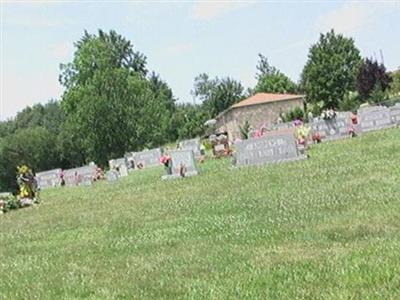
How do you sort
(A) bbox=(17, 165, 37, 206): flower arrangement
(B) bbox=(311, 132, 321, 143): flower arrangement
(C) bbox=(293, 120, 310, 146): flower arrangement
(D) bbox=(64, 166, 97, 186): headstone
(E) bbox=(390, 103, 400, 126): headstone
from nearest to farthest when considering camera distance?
(A) bbox=(17, 165, 37, 206): flower arrangement
(C) bbox=(293, 120, 310, 146): flower arrangement
(B) bbox=(311, 132, 321, 143): flower arrangement
(E) bbox=(390, 103, 400, 126): headstone
(D) bbox=(64, 166, 97, 186): headstone

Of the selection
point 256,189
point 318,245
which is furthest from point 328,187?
point 318,245

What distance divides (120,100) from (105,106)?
2.62 m

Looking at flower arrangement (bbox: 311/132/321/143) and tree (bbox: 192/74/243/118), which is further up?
tree (bbox: 192/74/243/118)

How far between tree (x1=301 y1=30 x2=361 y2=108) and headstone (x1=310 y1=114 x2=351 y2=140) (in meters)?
50.9

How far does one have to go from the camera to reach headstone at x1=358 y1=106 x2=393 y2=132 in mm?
40531

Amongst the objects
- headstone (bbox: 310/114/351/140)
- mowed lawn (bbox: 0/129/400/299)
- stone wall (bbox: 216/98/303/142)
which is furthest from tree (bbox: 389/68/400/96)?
mowed lawn (bbox: 0/129/400/299)

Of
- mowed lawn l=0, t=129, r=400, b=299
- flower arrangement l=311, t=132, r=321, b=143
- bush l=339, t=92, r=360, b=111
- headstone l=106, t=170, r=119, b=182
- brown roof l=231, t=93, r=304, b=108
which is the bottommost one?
mowed lawn l=0, t=129, r=400, b=299

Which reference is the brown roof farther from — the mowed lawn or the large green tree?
the mowed lawn

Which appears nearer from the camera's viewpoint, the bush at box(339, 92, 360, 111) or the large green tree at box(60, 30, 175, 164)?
the bush at box(339, 92, 360, 111)

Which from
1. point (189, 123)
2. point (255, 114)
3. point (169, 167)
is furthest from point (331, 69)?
point (169, 167)

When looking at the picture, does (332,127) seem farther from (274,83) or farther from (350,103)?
(274,83)

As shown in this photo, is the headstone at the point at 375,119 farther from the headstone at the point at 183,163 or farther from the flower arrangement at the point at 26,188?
the flower arrangement at the point at 26,188

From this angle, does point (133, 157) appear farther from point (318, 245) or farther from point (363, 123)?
point (318, 245)

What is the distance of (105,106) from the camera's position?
8894 cm
